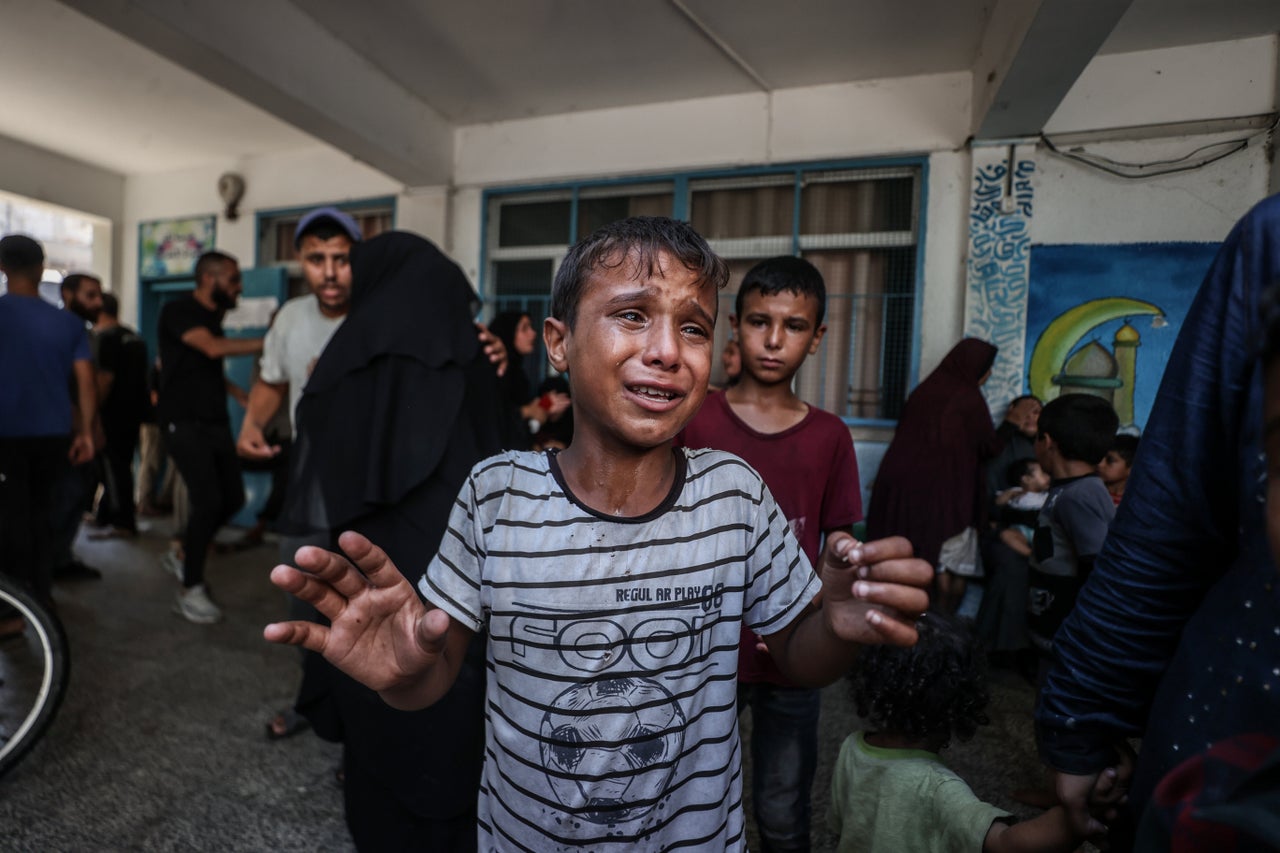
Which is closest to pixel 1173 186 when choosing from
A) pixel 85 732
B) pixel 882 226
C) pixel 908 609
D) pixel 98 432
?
pixel 882 226

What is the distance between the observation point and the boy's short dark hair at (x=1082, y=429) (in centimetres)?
247

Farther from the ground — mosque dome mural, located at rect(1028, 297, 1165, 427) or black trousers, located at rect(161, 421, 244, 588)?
mosque dome mural, located at rect(1028, 297, 1165, 427)

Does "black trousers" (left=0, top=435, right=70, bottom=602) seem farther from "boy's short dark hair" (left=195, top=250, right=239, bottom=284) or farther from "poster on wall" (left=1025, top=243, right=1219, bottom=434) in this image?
"poster on wall" (left=1025, top=243, right=1219, bottom=434)

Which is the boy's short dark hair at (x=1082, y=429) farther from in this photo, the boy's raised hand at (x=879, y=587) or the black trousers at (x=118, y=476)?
the black trousers at (x=118, y=476)

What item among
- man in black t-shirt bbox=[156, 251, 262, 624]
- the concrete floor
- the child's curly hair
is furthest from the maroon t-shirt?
man in black t-shirt bbox=[156, 251, 262, 624]

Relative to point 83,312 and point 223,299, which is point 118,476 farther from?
point 223,299

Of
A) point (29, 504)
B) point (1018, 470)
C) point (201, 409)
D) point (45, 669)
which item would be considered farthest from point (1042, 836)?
point (201, 409)

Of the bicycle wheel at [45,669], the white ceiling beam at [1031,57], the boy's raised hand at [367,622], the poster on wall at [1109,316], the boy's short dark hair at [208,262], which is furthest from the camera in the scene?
the poster on wall at [1109,316]

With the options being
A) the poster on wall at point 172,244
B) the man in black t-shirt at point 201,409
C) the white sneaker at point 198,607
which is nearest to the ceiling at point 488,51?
the man in black t-shirt at point 201,409

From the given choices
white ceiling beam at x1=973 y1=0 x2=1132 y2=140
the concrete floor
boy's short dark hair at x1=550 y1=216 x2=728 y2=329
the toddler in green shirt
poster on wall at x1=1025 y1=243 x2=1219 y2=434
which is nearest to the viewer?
boy's short dark hair at x1=550 y1=216 x2=728 y2=329

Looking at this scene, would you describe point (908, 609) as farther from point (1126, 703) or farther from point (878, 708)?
point (878, 708)

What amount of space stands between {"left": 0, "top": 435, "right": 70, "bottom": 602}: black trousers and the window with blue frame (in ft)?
13.0

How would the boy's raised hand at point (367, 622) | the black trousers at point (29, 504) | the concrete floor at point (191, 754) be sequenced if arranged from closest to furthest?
the boy's raised hand at point (367, 622), the concrete floor at point (191, 754), the black trousers at point (29, 504)

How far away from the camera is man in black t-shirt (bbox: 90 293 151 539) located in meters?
5.60
